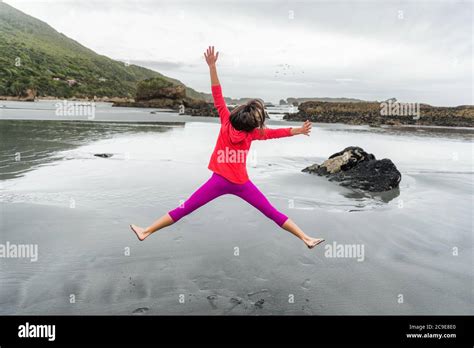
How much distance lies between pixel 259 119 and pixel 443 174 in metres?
10.6

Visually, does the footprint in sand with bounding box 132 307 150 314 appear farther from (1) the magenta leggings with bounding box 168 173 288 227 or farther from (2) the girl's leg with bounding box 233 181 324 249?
(2) the girl's leg with bounding box 233 181 324 249

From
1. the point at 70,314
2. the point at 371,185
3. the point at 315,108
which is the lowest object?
the point at 70,314

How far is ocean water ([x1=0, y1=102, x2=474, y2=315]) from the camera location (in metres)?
4.09

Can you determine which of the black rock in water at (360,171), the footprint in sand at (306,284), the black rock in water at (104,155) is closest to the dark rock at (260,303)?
the footprint in sand at (306,284)

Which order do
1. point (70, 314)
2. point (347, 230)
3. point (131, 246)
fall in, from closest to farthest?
point (70, 314)
point (131, 246)
point (347, 230)

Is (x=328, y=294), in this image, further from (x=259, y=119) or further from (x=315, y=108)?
(x=315, y=108)

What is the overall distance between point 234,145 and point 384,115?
44.0m

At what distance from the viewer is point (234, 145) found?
4.39m

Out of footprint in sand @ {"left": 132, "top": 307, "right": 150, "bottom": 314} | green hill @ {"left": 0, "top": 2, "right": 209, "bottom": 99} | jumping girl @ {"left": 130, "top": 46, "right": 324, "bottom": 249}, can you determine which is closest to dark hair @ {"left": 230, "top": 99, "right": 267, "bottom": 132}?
jumping girl @ {"left": 130, "top": 46, "right": 324, "bottom": 249}

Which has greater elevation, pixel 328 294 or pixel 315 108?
pixel 315 108

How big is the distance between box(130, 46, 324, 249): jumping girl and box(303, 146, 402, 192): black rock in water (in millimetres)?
5763

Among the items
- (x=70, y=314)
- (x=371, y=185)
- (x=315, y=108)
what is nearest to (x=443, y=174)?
(x=371, y=185)

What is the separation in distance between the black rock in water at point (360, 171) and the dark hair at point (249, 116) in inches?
251

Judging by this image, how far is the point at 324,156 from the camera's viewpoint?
15992 mm
